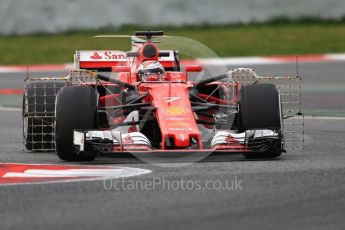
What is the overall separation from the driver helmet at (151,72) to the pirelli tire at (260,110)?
1.18 m

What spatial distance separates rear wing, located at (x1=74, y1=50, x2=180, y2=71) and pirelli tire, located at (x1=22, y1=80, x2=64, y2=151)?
3.10 feet

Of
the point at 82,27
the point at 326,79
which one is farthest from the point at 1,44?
the point at 326,79

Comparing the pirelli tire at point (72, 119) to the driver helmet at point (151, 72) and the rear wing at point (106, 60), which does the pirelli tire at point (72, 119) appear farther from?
the rear wing at point (106, 60)

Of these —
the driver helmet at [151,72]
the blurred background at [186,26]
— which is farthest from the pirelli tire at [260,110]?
the blurred background at [186,26]

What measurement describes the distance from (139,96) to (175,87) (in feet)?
1.15

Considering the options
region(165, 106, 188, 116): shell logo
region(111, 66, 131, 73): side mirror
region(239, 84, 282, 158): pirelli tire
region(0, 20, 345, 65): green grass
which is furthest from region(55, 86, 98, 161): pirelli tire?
region(0, 20, 345, 65): green grass

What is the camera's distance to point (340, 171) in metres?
8.75

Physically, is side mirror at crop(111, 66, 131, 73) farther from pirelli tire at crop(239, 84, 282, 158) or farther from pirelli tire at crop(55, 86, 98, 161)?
pirelli tire at crop(239, 84, 282, 158)

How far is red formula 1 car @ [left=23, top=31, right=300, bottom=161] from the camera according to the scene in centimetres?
965

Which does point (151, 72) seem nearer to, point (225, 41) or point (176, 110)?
point (176, 110)

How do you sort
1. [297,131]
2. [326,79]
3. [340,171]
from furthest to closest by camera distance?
[326,79], [297,131], [340,171]

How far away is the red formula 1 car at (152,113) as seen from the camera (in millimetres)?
9648

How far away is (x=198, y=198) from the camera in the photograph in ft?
24.4

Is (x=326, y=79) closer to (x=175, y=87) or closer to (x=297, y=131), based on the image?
(x=297, y=131)
